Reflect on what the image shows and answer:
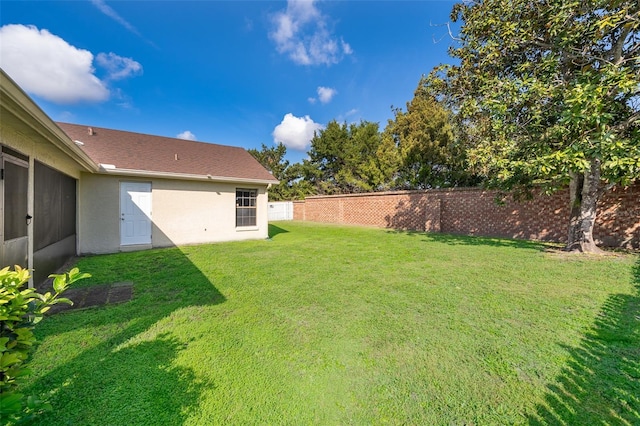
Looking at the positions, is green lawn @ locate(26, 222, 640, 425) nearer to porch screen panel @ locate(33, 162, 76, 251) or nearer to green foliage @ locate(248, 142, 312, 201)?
porch screen panel @ locate(33, 162, 76, 251)

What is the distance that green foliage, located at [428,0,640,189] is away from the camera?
529cm

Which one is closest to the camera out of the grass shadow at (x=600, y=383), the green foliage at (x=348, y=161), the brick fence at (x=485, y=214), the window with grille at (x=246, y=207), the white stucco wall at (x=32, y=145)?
the grass shadow at (x=600, y=383)

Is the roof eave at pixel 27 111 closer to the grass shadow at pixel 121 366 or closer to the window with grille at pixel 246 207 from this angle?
the grass shadow at pixel 121 366

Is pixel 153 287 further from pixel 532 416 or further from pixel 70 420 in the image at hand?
pixel 532 416

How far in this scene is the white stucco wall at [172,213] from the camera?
298 inches

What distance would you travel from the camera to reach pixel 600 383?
2.13m

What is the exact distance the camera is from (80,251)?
24.2 ft

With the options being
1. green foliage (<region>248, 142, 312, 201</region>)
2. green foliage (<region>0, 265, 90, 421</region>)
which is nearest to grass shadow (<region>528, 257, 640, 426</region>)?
green foliage (<region>0, 265, 90, 421</region>)

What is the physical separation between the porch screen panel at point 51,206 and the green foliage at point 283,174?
20.0m

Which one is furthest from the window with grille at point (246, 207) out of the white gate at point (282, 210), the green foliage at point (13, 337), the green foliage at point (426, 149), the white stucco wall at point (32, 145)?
the white gate at point (282, 210)

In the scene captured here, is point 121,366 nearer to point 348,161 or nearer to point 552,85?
point 552,85

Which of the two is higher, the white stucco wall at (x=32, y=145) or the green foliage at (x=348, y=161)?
the green foliage at (x=348, y=161)

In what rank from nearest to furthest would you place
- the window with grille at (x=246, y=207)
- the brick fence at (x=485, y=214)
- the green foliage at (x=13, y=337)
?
the green foliage at (x=13, y=337)
the brick fence at (x=485, y=214)
the window with grille at (x=246, y=207)

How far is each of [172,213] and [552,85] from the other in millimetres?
11117
